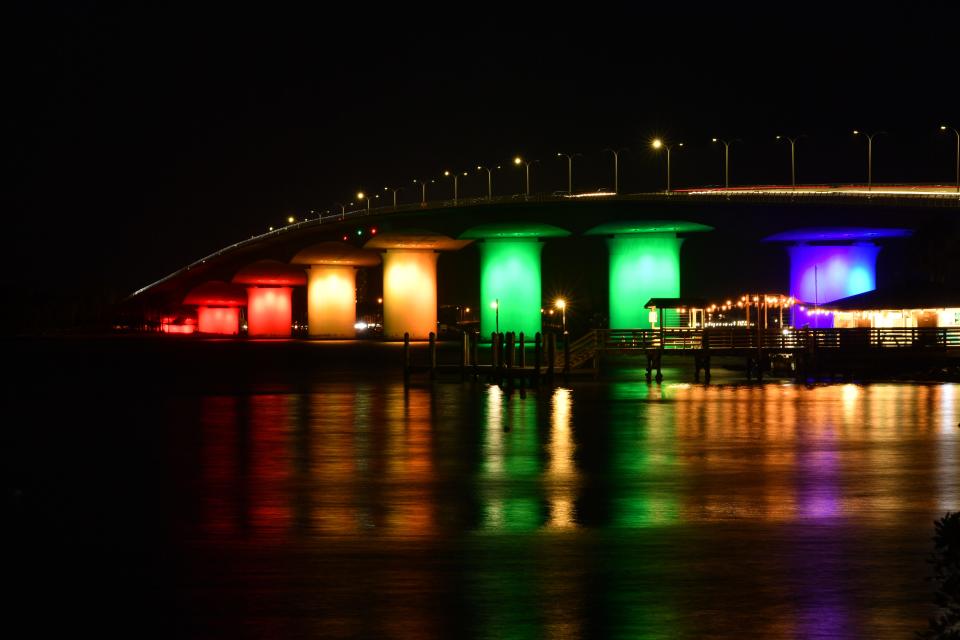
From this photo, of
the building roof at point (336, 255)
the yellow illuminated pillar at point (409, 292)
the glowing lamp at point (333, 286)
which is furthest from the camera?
the glowing lamp at point (333, 286)

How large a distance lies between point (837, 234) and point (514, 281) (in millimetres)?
36370

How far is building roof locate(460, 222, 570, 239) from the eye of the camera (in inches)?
4611

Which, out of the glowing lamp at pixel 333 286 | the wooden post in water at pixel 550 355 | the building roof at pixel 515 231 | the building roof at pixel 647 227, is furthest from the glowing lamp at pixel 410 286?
the wooden post in water at pixel 550 355

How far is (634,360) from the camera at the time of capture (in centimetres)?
7844

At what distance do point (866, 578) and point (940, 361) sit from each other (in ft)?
143

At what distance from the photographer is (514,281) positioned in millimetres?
123812

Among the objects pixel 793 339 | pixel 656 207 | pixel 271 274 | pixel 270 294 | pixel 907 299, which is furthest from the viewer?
pixel 270 294

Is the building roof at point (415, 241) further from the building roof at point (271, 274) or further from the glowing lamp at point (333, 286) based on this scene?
the building roof at point (271, 274)

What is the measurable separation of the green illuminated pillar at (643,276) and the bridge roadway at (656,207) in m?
3.45

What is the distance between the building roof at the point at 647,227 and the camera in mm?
102438

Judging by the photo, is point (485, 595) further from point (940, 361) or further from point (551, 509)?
point (940, 361)

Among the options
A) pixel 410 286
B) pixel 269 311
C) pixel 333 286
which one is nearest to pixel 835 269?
pixel 410 286

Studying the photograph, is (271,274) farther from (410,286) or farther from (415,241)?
(415,241)

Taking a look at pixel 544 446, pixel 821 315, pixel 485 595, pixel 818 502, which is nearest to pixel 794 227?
pixel 821 315
